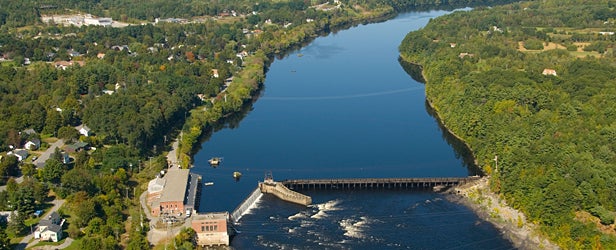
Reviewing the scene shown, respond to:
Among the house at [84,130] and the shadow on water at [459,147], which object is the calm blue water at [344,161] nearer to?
the shadow on water at [459,147]

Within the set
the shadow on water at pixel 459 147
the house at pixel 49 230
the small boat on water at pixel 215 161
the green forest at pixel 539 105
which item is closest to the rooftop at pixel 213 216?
the house at pixel 49 230

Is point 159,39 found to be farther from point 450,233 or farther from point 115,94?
point 450,233

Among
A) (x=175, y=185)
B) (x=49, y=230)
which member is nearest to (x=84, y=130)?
(x=175, y=185)

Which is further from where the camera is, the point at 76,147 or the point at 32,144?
the point at 32,144

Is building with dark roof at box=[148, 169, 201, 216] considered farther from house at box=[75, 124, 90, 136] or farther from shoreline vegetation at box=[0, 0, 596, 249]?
house at box=[75, 124, 90, 136]

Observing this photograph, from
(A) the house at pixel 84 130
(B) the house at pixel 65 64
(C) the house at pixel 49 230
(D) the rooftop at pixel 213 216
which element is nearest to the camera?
(C) the house at pixel 49 230

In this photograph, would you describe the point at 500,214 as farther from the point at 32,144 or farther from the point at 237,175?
the point at 32,144

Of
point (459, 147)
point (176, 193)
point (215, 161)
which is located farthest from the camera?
point (459, 147)

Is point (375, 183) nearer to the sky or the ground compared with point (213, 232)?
nearer to the ground
